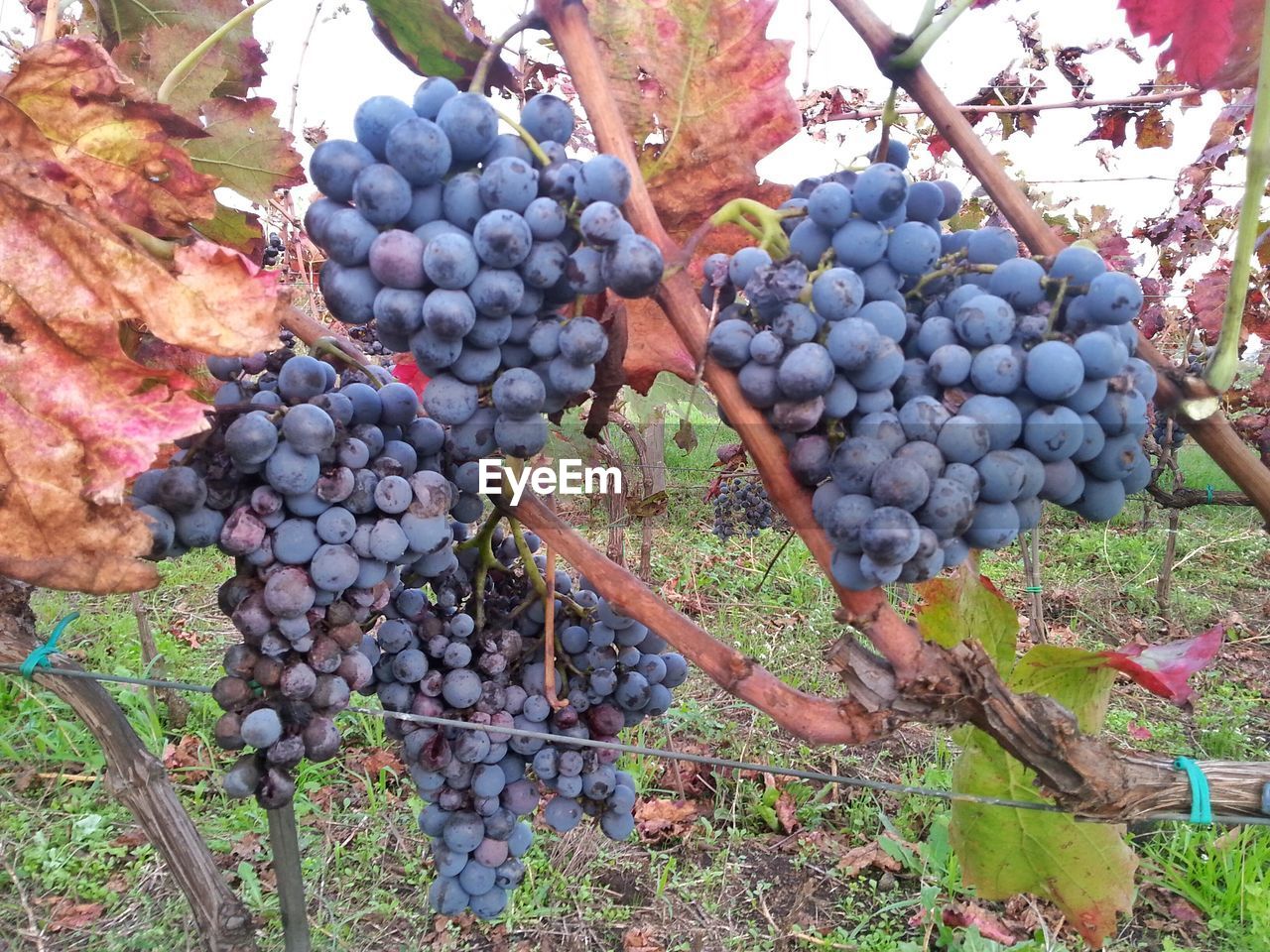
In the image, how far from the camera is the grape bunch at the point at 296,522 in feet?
3.20

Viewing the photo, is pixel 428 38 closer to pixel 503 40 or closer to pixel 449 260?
pixel 503 40

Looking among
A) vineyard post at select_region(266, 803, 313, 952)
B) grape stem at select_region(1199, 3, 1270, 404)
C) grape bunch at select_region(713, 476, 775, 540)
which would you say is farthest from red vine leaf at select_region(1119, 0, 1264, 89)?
grape bunch at select_region(713, 476, 775, 540)

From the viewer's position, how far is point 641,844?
3021 millimetres

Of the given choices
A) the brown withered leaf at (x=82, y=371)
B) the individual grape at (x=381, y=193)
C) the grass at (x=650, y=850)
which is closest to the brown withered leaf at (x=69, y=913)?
the grass at (x=650, y=850)

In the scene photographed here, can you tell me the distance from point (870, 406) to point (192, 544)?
0.77 m

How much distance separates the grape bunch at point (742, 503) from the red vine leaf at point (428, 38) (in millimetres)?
3306

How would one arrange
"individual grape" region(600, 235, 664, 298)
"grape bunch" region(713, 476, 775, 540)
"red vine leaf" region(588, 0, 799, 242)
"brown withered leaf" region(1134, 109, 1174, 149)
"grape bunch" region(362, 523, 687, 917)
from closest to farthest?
"individual grape" region(600, 235, 664, 298) → "red vine leaf" region(588, 0, 799, 242) → "grape bunch" region(362, 523, 687, 917) → "brown withered leaf" region(1134, 109, 1174, 149) → "grape bunch" region(713, 476, 775, 540)

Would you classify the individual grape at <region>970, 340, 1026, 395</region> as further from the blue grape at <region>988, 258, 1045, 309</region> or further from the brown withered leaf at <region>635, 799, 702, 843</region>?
the brown withered leaf at <region>635, 799, 702, 843</region>

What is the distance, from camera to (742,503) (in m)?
4.58

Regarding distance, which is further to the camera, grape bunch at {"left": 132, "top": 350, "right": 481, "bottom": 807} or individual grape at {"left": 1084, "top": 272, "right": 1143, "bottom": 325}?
grape bunch at {"left": 132, "top": 350, "right": 481, "bottom": 807}

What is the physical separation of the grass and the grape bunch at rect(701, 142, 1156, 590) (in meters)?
1.07

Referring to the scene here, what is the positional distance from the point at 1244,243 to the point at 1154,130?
2.24 metres

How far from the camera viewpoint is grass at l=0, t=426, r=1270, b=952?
2.56m

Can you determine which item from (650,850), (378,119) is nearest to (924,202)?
(378,119)
